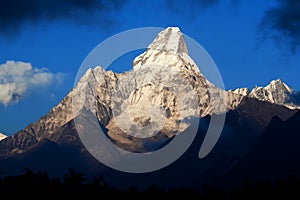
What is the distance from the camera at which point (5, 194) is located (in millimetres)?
197875

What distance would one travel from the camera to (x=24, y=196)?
198250mm

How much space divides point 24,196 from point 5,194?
4995mm
